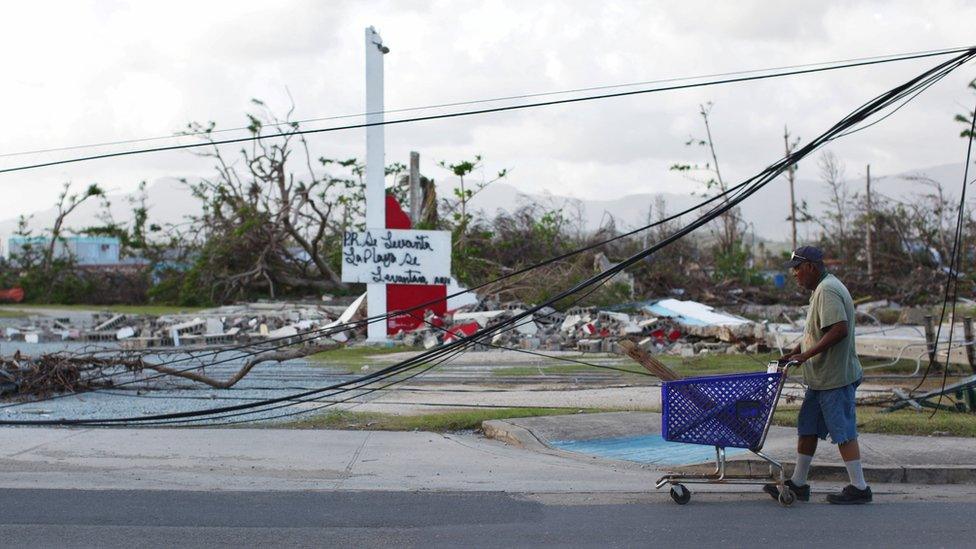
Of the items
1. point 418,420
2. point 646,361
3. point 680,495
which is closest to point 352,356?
point 418,420

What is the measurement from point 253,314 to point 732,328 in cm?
1338

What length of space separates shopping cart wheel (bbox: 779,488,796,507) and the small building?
4149cm

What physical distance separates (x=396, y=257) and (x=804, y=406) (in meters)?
16.3

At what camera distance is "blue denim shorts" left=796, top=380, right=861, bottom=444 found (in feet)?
24.4

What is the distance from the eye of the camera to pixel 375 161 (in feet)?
75.0

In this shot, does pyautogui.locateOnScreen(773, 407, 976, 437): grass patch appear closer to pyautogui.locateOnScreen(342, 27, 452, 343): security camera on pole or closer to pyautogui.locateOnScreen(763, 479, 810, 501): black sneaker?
pyautogui.locateOnScreen(763, 479, 810, 501): black sneaker

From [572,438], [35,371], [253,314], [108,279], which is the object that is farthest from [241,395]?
[108,279]

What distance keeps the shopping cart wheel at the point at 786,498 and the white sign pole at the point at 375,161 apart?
50.6ft

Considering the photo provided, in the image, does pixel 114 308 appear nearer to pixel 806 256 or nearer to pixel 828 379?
pixel 806 256

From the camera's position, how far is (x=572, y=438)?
1024cm

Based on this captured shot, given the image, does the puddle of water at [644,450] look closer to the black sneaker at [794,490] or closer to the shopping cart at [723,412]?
the black sneaker at [794,490]

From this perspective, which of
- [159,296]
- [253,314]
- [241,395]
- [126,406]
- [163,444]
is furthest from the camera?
[159,296]

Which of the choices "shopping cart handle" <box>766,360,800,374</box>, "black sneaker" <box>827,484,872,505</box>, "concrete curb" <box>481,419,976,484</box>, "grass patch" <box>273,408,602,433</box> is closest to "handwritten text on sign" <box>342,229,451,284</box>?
"grass patch" <box>273,408,602,433</box>

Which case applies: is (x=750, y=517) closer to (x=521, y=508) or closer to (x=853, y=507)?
(x=853, y=507)
